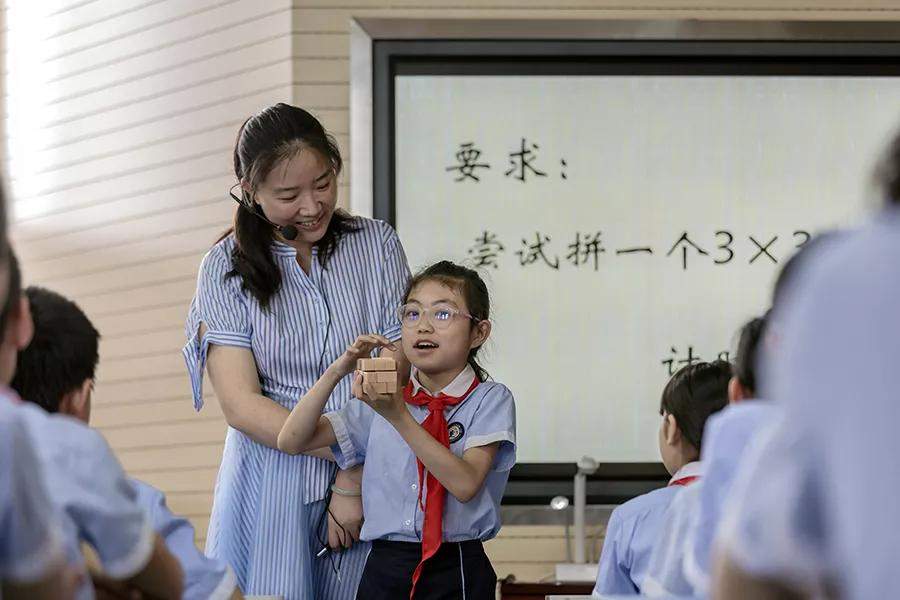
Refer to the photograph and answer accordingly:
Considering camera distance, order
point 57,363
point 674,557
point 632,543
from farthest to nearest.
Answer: point 632,543 → point 674,557 → point 57,363

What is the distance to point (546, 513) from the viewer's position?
4.42 meters

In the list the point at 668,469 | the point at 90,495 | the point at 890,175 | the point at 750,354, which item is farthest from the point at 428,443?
the point at 890,175

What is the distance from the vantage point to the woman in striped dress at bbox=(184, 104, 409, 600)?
272 cm

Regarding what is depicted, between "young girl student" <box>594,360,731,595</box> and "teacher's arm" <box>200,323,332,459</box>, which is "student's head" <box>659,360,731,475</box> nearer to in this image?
"young girl student" <box>594,360,731,595</box>

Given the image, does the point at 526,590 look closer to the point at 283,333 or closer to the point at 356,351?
the point at 283,333

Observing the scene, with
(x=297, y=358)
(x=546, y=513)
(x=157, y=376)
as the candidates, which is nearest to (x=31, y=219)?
(x=157, y=376)

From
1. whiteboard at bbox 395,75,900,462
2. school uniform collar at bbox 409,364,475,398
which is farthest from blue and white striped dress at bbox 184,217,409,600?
whiteboard at bbox 395,75,900,462

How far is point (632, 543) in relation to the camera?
268 cm

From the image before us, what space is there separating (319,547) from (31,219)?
8.52 feet

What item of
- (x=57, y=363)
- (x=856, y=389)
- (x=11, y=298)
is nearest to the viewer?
(x=856, y=389)

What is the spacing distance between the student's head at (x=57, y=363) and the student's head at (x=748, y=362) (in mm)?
875

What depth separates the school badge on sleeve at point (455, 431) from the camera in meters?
2.79

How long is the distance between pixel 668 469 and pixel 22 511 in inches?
64.2

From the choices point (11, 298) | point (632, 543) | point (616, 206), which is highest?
point (616, 206)
